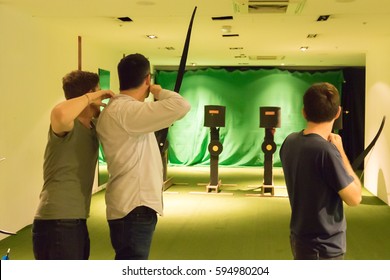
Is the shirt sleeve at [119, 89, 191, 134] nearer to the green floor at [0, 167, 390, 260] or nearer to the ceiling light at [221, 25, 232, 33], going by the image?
the green floor at [0, 167, 390, 260]

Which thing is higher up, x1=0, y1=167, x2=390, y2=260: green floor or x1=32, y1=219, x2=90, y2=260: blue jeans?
x1=32, y1=219, x2=90, y2=260: blue jeans

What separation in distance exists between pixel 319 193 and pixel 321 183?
4cm

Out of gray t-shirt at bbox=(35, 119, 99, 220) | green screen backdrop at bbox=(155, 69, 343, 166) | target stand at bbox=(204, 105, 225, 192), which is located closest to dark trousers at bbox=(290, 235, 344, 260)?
gray t-shirt at bbox=(35, 119, 99, 220)

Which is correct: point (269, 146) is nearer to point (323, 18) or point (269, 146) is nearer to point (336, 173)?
point (323, 18)

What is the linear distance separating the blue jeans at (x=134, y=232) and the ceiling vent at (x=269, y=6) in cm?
272

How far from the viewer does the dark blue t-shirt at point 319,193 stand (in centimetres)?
167

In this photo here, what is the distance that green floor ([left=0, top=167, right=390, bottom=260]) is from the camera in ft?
12.9

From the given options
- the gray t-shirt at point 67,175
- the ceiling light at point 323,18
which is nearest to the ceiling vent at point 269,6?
the ceiling light at point 323,18

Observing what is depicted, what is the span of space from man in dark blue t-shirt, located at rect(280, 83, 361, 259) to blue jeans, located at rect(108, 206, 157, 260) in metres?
0.57

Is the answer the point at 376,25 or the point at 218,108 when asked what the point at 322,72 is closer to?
the point at 218,108

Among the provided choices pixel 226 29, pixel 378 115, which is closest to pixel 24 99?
pixel 226 29

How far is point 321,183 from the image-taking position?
171cm

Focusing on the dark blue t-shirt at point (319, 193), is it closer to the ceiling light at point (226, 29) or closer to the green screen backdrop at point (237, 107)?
the ceiling light at point (226, 29)

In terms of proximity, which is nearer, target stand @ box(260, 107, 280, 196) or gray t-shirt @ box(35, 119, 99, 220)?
gray t-shirt @ box(35, 119, 99, 220)
